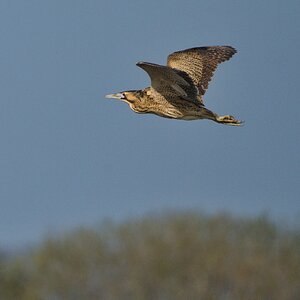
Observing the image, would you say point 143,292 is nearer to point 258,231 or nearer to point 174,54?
point 258,231

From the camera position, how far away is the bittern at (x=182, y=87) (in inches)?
782

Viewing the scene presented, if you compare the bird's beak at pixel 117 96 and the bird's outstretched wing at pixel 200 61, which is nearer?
the bird's outstretched wing at pixel 200 61

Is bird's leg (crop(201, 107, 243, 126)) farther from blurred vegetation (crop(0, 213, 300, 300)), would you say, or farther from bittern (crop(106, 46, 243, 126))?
blurred vegetation (crop(0, 213, 300, 300))

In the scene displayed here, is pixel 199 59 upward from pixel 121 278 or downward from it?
upward

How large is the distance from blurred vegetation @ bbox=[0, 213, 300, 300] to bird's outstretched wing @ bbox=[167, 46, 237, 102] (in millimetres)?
11098

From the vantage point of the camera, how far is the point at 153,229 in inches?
1299

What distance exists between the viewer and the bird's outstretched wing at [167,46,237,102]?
67.7 ft

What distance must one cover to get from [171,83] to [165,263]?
13023 mm

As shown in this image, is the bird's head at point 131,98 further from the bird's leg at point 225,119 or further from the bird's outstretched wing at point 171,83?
the bird's leg at point 225,119

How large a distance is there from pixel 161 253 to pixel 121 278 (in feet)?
3.09

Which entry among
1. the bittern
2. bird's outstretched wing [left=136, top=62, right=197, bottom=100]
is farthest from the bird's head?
bird's outstretched wing [left=136, top=62, right=197, bottom=100]

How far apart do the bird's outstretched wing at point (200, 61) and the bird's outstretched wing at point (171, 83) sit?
184 mm

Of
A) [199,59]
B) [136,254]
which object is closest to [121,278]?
[136,254]

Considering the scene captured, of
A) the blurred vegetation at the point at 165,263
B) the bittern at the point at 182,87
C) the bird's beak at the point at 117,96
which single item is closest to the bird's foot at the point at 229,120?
the bittern at the point at 182,87
